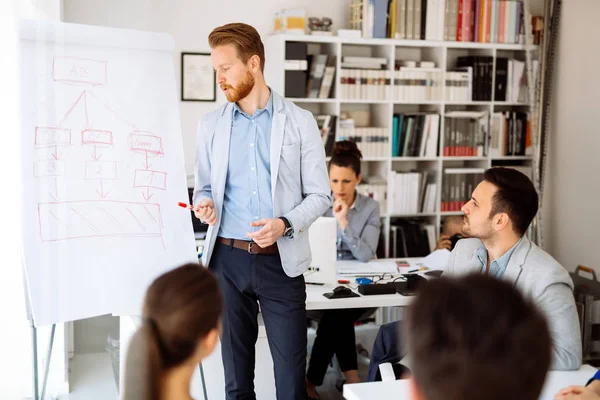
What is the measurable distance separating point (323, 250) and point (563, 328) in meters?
1.39

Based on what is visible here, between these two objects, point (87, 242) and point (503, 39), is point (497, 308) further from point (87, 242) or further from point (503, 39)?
point (503, 39)

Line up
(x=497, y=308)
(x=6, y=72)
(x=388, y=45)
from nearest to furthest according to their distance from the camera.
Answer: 1. (x=497, y=308)
2. (x=6, y=72)
3. (x=388, y=45)

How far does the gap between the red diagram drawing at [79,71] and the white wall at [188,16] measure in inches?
86.7

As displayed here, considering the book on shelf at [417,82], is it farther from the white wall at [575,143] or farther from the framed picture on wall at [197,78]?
the framed picture on wall at [197,78]

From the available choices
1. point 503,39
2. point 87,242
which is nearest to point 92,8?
point 87,242

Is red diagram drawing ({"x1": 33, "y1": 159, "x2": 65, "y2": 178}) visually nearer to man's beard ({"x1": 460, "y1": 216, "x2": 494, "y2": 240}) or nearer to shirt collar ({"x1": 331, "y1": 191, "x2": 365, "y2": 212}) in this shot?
man's beard ({"x1": 460, "y1": 216, "x2": 494, "y2": 240})

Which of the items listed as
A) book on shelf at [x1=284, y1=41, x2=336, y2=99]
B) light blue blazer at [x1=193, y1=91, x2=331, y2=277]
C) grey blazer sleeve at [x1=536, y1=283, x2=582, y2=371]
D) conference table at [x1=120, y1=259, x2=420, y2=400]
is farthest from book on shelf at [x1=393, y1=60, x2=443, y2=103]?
grey blazer sleeve at [x1=536, y1=283, x2=582, y2=371]

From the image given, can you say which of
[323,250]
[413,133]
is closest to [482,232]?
[323,250]

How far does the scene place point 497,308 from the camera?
3.13 ft

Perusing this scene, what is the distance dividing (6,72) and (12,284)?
93 centimetres

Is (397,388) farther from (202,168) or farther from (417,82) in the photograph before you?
(417,82)

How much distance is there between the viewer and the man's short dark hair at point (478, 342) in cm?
94

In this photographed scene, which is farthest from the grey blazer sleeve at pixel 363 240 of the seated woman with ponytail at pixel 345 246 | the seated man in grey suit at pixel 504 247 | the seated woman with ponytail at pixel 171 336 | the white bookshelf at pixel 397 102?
the seated woman with ponytail at pixel 171 336

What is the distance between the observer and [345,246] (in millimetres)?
4090
